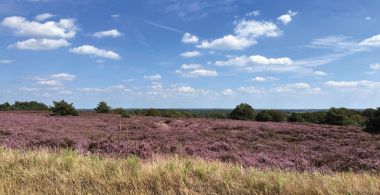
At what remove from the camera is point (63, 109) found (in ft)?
153

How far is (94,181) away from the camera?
8.13 meters

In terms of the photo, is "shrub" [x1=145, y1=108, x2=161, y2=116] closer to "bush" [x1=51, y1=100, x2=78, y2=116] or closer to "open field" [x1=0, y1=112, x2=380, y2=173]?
"bush" [x1=51, y1=100, x2=78, y2=116]

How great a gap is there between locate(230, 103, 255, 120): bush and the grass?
4265cm

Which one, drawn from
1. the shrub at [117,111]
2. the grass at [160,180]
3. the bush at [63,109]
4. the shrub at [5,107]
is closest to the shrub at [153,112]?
the shrub at [117,111]

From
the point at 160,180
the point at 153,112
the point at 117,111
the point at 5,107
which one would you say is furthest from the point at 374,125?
the point at 5,107

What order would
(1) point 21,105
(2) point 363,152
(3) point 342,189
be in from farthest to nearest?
(1) point 21,105
(2) point 363,152
(3) point 342,189

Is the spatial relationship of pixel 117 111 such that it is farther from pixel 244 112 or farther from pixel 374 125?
pixel 374 125

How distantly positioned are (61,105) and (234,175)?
4085cm

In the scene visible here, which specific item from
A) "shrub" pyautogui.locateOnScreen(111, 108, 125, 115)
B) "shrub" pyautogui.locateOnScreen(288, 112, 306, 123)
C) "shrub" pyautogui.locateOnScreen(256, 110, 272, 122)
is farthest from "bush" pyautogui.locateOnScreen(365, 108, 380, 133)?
"shrub" pyautogui.locateOnScreen(111, 108, 125, 115)

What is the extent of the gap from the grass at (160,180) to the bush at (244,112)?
4265 cm

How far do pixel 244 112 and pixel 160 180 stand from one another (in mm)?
44721

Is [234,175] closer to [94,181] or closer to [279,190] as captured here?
[279,190]

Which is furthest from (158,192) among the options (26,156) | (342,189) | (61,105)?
(61,105)

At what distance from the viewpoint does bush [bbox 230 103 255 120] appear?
169ft
